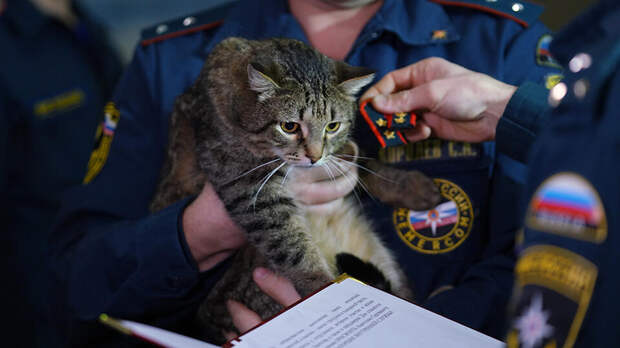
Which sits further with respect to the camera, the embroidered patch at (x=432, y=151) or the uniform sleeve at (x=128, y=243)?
the uniform sleeve at (x=128, y=243)

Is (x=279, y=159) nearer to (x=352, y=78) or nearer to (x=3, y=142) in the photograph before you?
(x=352, y=78)

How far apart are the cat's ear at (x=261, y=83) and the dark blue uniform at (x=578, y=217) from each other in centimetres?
58

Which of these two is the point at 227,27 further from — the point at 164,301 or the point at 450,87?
the point at 164,301

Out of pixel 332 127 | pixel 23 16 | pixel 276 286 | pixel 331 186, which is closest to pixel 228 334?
pixel 276 286

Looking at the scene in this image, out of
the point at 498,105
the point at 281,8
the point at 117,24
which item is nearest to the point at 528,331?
the point at 498,105

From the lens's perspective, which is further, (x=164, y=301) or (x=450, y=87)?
(x=164, y=301)

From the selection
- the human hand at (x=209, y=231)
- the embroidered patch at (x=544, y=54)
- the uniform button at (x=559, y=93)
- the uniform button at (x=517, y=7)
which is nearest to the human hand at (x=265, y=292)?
the human hand at (x=209, y=231)

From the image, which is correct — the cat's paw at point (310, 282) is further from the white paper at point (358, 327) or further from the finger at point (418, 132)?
the finger at point (418, 132)

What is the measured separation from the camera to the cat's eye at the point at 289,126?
1.04 metres

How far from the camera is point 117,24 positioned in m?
2.38

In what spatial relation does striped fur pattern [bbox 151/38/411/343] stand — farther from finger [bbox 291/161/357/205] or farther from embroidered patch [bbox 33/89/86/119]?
embroidered patch [bbox 33/89/86/119]

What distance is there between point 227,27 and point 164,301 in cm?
77

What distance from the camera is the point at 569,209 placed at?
505mm

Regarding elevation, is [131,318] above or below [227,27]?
below
